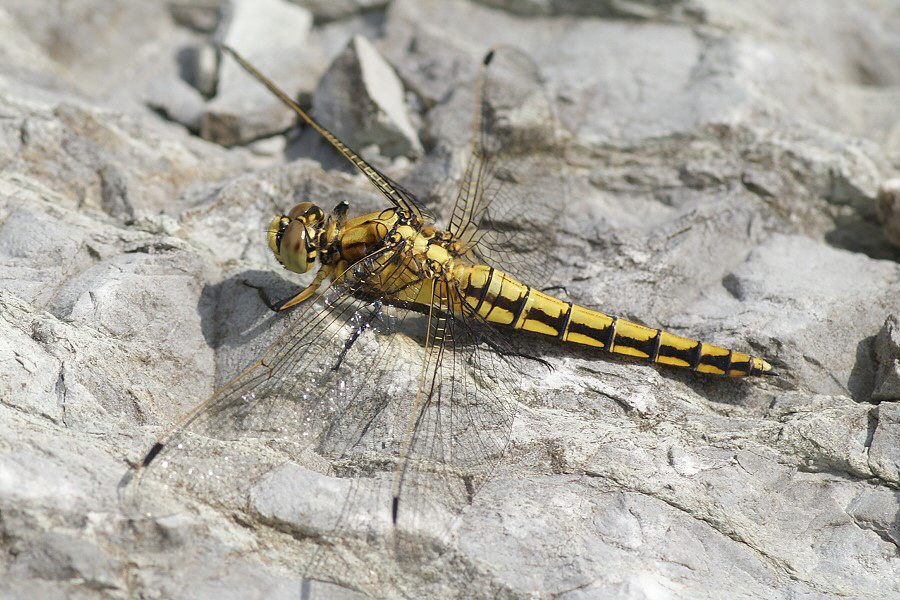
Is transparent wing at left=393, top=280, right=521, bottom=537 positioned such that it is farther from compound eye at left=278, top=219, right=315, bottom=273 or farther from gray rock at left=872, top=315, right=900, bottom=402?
gray rock at left=872, top=315, right=900, bottom=402

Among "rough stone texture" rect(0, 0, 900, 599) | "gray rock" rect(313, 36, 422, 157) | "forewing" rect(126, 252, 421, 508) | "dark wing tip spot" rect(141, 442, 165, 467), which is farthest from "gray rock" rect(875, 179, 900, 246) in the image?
"dark wing tip spot" rect(141, 442, 165, 467)

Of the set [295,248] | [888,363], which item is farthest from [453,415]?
[888,363]

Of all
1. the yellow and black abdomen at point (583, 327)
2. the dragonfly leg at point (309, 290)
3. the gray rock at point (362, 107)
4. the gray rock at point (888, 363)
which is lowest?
the dragonfly leg at point (309, 290)

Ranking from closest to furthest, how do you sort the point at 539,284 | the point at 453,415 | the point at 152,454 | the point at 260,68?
1. the point at 152,454
2. the point at 453,415
3. the point at 539,284
4. the point at 260,68

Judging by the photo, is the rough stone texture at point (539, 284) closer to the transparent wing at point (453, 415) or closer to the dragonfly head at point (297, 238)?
the transparent wing at point (453, 415)

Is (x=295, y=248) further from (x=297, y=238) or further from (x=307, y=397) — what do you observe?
(x=307, y=397)

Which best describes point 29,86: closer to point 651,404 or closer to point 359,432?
point 359,432

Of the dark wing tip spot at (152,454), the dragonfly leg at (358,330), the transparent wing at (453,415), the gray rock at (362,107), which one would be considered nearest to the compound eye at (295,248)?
the dragonfly leg at (358,330)
